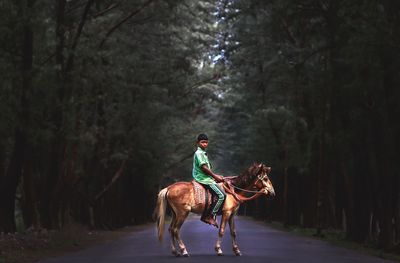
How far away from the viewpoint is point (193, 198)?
14.4m

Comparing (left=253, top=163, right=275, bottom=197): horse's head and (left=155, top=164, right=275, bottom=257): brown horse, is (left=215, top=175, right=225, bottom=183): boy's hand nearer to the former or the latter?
(left=155, top=164, right=275, bottom=257): brown horse

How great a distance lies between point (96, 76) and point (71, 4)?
2987 mm

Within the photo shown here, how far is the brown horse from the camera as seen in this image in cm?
1434

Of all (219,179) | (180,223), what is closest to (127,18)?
(219,179)

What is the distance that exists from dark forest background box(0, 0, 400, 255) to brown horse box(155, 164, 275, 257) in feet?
22.7

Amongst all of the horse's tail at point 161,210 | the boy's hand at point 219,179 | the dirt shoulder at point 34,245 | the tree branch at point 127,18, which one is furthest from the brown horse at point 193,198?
the tree branch at point 127,18

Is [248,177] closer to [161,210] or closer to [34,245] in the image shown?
[161,210]

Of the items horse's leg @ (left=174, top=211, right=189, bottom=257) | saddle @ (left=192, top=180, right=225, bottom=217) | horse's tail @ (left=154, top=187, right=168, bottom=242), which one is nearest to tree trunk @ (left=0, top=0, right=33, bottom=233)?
horse's tail @ (left=154, top=187, right=168, bottom=242)

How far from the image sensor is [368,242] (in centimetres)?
2639

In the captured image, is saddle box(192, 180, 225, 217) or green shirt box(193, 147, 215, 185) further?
saddle box(192, 180, 225, 217)

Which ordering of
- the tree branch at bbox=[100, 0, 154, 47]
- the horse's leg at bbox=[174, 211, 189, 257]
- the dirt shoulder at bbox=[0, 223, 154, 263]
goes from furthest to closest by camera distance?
the tree branch at bbox=[100, 0, 154, 47] < the dirt shoulder at bbox=[0, 223, 154, 263] < the horse's leg at bbox=[174, 211, 189, 257]

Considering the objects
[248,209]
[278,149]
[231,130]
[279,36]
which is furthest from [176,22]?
[248,209]

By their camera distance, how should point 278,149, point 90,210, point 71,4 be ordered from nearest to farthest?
point 71,4 → point 90,210 → point 278,149

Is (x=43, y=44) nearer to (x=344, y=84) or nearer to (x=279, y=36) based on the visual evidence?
(x=344, y=84)
